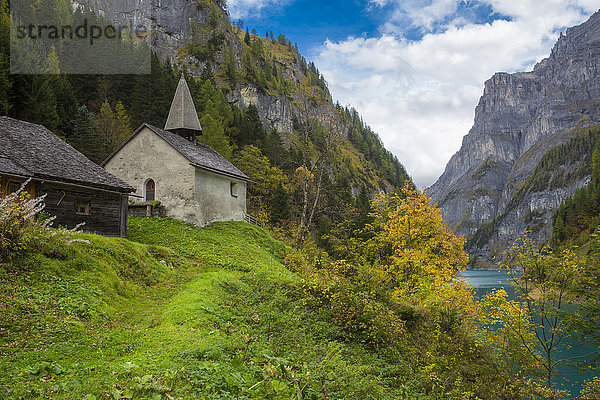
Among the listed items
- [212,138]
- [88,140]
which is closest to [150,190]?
[88,140]

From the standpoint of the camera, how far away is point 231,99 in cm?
9312

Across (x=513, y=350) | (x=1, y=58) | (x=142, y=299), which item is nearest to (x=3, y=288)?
(x=142, y=299)

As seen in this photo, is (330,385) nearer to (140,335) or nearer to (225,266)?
(140,335)

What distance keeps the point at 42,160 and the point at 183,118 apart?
1332cm

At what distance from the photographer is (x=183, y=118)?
2894cm

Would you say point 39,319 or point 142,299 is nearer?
point 39,319

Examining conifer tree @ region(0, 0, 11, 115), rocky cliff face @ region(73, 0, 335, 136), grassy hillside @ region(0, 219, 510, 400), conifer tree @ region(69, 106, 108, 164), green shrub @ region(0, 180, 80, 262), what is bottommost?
grassy hillside @ region(0, 219, 510, 400)

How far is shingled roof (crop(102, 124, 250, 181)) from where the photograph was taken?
80.3 feet

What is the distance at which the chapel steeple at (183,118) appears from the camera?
28953mm

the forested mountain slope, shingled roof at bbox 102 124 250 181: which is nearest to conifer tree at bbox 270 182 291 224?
the forested mountain slope

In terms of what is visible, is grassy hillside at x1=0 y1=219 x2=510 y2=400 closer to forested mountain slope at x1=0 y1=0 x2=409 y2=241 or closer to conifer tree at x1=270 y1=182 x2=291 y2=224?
forested mountain slope at x1=0 y1=0 x2=409 y2=241

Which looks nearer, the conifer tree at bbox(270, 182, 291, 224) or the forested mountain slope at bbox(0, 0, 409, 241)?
the forested mountain slope at bbox(0, 0, 409, 241)

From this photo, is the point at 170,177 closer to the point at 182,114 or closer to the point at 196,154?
the point at 196,154

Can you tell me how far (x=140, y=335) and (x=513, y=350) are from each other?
45.6ft
